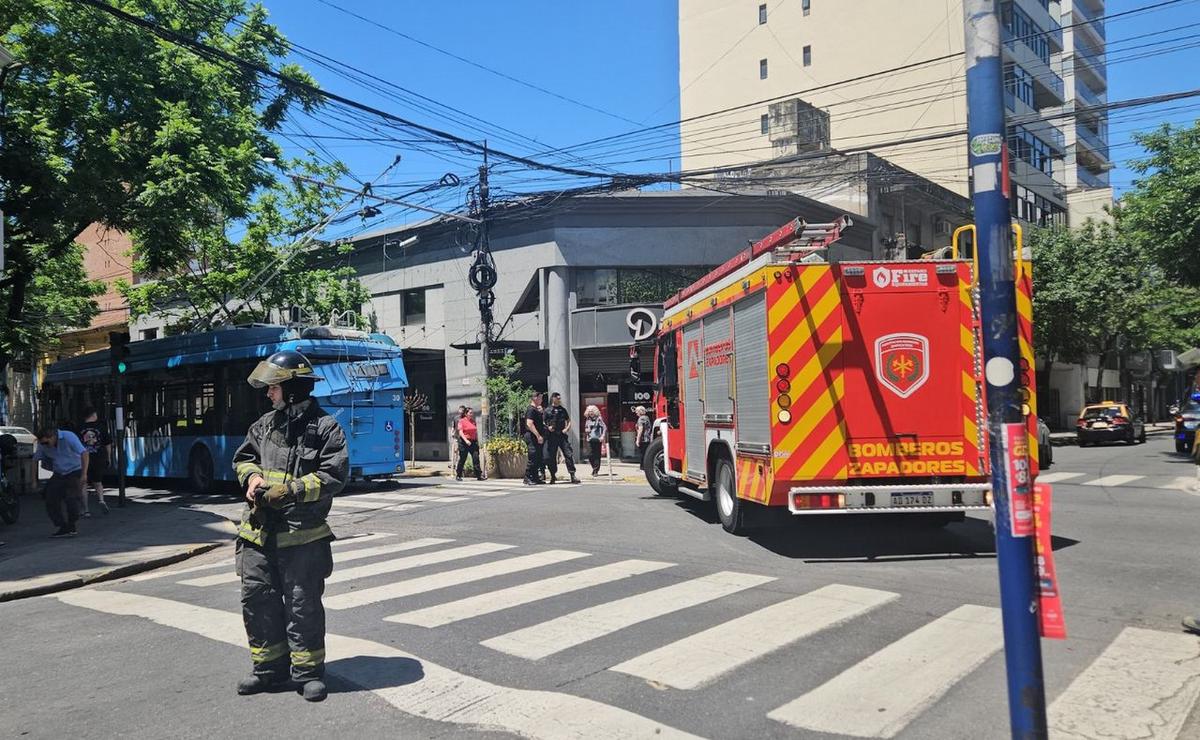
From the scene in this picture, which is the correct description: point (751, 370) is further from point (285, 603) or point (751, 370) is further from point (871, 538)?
point (285, 603)

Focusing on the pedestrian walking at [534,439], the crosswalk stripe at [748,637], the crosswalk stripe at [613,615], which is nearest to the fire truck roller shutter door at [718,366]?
the crosswalk stripe at [613,615]

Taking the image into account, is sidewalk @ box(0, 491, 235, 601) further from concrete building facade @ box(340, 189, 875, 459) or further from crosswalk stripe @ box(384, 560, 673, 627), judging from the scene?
concrete building facade @ box(340, 189, 875, 459)

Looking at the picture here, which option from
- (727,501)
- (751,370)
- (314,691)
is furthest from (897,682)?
(727,501)

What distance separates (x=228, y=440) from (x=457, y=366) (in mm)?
10964

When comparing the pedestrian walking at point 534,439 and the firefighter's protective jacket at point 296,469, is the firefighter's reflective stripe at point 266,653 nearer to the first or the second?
the firefighter's protective jacket at point 296,469

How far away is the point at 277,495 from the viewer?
456cm

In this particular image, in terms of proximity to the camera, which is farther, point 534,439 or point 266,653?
point 534,439

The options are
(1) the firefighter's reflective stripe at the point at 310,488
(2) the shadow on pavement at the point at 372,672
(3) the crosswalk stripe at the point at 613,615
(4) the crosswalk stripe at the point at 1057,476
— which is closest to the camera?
(1) the firefighter's reflective stripe at the point at 310,488

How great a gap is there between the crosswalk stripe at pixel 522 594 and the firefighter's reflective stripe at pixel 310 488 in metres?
2.03

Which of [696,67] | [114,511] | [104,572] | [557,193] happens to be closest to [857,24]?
[696,67]

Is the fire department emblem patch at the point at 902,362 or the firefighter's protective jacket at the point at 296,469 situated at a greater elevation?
the fire department emblem patch at the point at 902,362

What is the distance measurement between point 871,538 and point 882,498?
161cm

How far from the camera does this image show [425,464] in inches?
1108

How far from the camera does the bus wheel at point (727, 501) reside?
998 cm
